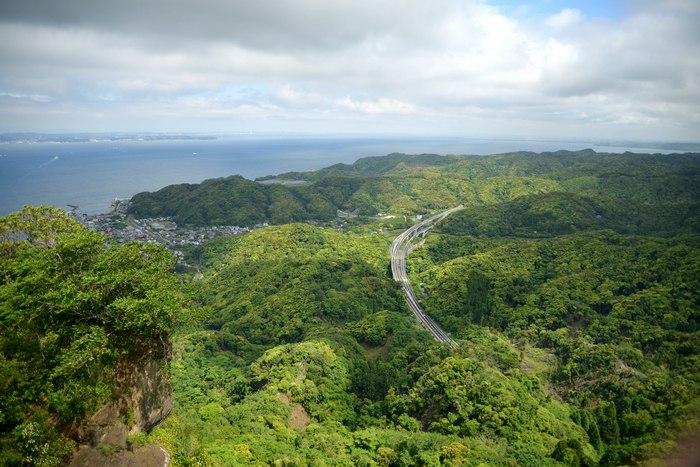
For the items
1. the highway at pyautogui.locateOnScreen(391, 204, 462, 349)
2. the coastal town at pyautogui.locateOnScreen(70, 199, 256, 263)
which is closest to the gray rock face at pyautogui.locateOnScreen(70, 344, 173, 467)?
the highway at pyautogui.locateOnScreen(391, 204, 462, 349)

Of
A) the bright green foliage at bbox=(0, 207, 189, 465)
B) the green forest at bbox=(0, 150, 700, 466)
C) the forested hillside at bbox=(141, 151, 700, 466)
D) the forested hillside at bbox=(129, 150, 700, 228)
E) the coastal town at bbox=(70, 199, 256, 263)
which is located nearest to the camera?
the bright green foliage at bbox=(0, 207, 189, 465)

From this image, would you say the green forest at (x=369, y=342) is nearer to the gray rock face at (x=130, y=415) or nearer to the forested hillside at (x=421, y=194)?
the gray rock face at (x=130, y=415)

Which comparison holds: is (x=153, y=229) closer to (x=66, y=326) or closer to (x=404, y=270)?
(x=404, y=270)

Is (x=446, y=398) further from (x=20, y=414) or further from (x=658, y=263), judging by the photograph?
(x=658, y=263)

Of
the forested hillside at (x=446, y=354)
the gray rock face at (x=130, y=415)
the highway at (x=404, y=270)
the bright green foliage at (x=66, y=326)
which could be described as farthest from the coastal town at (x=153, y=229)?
the bright green foliage at (x=66, y=326)

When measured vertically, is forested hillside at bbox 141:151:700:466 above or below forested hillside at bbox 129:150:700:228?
below

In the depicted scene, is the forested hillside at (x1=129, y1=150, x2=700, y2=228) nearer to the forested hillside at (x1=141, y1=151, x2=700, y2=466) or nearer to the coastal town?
the coastal town
